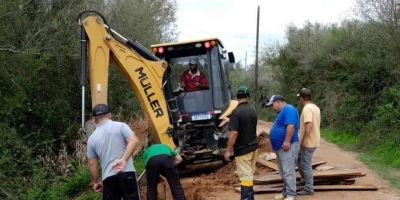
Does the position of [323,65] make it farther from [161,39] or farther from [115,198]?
[115,198]

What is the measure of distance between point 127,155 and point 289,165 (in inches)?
116

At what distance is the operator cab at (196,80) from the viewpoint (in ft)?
38.2

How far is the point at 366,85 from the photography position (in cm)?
1889

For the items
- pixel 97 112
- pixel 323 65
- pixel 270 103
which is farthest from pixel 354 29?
pixel 97 112

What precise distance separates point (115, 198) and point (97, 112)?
3.65 feet

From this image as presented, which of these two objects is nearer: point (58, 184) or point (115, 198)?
point (115, 198)

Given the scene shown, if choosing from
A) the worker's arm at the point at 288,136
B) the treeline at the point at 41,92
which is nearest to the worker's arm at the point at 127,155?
the worker's arm at the point at 288,136

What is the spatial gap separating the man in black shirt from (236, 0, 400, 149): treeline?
293 inches

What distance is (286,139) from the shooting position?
8.12m

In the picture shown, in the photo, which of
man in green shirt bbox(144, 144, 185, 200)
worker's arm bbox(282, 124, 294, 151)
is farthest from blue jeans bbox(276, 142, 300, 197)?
man in green shirt bbox(144, 144, 185, 200)

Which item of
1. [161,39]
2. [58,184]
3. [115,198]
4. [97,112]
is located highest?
[161,39]

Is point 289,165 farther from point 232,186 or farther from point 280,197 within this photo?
point 232,186

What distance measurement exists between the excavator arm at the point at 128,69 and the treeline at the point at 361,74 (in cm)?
704

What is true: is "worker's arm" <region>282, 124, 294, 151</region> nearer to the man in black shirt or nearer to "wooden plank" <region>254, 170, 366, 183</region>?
the man in black shirt
